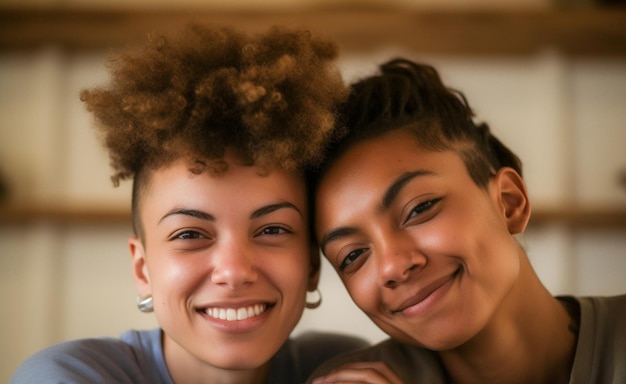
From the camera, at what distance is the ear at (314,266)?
152 cm

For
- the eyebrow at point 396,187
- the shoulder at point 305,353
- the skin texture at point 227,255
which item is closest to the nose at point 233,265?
the skin texture at point 227,255

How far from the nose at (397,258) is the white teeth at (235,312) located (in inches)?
9.3

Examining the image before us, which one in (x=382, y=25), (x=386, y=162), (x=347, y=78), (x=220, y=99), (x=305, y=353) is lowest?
(x=305, y=353)

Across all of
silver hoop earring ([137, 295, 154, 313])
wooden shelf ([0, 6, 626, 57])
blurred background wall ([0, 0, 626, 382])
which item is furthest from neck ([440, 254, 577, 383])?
wooden shelf ([0, 6, 626, 57])

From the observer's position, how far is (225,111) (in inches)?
51.6

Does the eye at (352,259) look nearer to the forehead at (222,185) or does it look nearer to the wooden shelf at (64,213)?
the forehead at (222,185)

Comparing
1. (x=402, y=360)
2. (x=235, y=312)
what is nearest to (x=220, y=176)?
(x=235, y=312)

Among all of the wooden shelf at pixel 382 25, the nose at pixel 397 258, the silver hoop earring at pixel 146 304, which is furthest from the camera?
the wooden shelf at pixel 382 25

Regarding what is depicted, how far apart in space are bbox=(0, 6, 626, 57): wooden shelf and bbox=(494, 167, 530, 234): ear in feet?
5.36

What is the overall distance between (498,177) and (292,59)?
0.47m

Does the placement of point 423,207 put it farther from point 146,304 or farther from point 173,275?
point 146,304

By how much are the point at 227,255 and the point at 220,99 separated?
27 cm

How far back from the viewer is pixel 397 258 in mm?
1297

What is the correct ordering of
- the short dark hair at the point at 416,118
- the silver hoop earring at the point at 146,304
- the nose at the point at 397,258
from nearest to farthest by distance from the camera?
the nose at the point at 397,258 → the short dark hair at the point at 416,118 → the silver hoop earring at the point at 146,304
